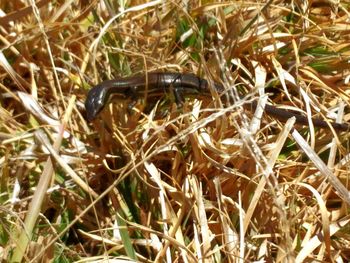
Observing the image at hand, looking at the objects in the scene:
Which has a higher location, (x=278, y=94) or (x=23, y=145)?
(x=23, y=145)

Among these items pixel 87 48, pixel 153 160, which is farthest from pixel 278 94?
pixel 87 48

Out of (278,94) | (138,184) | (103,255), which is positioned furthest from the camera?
(278,94)

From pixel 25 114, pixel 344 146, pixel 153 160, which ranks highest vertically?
pixel 25 114

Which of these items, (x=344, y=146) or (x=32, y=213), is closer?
(x=32, y=213)

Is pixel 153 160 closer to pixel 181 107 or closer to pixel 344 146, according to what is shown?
pixel 181 107

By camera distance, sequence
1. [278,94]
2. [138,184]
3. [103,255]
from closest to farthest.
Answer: [103,255]
[138,184]
[278,94]

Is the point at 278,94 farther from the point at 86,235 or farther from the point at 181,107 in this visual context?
the point at 86,235

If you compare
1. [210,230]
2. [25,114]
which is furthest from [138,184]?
[25,114]
